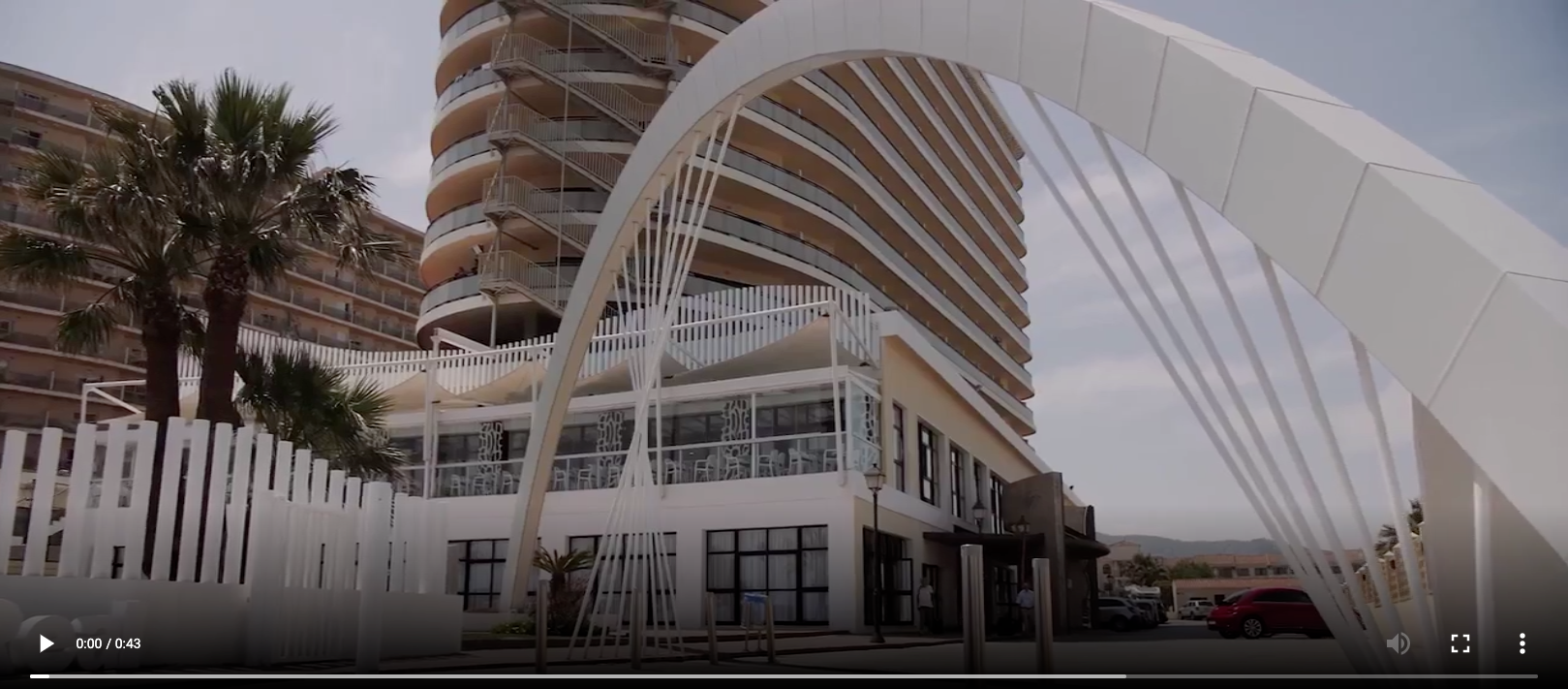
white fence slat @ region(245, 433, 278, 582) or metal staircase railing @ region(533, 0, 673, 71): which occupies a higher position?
metal staircase railing @ region(533, 0, 673, 71)

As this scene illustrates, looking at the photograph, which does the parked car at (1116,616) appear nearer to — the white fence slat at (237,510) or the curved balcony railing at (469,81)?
the white fence slat at (237,510)

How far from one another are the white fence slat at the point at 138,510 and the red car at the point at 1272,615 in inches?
799

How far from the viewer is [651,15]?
44125mm

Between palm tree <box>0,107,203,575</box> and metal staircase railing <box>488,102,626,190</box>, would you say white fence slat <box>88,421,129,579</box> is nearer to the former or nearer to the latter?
palm tree <box>0,107,203,575</box>

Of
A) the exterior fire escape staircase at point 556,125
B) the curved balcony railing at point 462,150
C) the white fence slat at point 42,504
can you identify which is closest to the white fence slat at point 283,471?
the white fence slat at point 42,504

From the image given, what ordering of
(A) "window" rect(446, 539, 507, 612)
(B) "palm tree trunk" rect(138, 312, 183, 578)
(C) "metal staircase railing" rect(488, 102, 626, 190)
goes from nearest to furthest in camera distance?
(B) "palm tree trunk" rect(138, 312, 183, 578)
(A) "window" rect(446, 539, 507, 612)
(C) "metal staircase railing" rect(488, 102, 626, 190)

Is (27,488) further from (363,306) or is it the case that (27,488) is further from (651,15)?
→ (363,306)

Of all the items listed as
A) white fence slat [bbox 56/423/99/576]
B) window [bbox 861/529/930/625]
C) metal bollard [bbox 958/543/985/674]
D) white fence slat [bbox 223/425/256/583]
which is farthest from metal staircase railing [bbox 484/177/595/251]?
metal bollard [bbox 958/543/985/674]

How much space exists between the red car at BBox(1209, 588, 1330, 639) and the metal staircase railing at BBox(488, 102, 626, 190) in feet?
83.3

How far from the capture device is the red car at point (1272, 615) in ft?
78.9

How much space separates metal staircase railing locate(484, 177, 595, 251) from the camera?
41250mm

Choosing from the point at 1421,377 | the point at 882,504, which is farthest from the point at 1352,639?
the point at 882,504

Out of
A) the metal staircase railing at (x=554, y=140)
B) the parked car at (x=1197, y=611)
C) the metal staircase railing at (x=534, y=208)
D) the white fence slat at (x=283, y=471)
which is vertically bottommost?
the parked car at (x=1197, y=611)

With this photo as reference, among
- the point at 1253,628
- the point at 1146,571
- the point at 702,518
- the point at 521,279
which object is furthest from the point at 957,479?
the point at 1146,571
